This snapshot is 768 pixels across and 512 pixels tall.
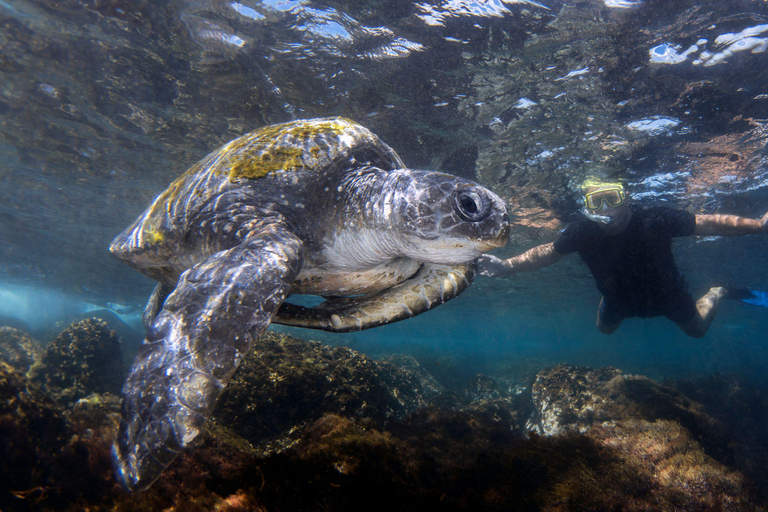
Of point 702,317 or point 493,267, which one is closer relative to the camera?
point 493,267

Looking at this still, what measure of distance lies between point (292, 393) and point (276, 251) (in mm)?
3314

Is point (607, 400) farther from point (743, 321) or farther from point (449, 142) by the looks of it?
point (743, 321)

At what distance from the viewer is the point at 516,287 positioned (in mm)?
26312

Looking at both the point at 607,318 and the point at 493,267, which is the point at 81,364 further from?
the point at 607,318

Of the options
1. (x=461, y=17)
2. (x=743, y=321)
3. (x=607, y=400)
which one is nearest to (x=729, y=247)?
(x=607, y=400)

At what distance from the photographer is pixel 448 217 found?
7.68 ft

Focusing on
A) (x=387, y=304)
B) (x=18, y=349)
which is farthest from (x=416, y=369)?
(x=18, y=349)

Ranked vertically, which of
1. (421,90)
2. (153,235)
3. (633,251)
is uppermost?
(421,90)

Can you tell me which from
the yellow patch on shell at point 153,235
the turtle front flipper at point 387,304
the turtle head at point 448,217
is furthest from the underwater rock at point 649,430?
the yellow patch on shell at point 153,235

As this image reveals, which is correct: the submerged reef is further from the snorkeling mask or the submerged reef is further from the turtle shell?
the snorkeling mask

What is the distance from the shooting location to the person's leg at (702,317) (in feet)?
27.9

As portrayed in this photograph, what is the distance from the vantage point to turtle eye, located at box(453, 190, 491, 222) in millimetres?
2301

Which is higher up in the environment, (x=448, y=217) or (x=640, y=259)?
(x=448, y=217)

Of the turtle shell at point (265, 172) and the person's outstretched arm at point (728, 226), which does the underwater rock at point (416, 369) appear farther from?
the turtle shell at point (265, 172)
